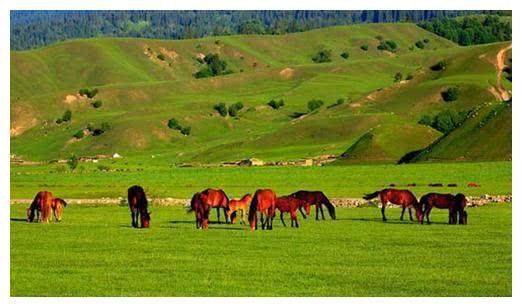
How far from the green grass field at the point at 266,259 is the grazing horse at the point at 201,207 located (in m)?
0.56

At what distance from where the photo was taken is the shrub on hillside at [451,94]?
542 ft

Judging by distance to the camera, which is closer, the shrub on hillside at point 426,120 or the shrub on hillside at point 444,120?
the shrub on hillside at point 444,120

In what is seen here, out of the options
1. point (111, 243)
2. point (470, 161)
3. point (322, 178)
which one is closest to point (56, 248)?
point (111, 243)

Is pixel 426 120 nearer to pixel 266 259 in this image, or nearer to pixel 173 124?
pixel 173 124

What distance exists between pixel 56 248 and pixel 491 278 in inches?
546

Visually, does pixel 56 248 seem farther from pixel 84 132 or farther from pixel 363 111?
pixel 84 132

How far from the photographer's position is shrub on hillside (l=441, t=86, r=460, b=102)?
165 metres

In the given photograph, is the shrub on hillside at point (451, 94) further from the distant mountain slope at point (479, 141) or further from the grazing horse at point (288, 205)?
the grazing horse at point (288, 205)

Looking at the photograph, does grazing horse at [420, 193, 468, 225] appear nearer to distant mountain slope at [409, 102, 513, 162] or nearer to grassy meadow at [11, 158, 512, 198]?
grassy meadow at [11, 158, 512, 198]

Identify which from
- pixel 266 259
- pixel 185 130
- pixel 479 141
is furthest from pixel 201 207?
pixel 185 130

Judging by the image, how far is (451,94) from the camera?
165375mm

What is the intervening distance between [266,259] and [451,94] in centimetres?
14101

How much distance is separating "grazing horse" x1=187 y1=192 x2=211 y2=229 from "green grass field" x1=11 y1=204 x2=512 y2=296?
56 cm

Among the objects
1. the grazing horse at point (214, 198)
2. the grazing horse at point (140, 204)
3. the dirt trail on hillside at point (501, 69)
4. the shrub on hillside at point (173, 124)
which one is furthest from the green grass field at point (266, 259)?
the shrub on hillside at point (173, 124)
